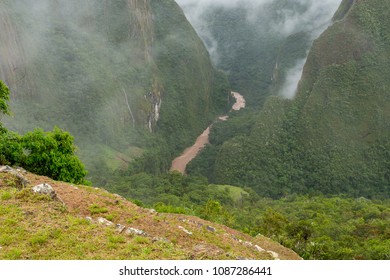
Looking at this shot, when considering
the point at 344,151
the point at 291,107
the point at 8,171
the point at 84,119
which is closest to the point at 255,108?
the point at 291,107

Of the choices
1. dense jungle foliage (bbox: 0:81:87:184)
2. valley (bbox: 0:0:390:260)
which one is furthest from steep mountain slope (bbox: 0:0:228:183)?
dense jungle foliage (bbox: 0:81:87:184)

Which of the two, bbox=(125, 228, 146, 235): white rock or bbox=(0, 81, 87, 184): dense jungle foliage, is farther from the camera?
bbox=(0, 81, 87, 184): dense jungle foliage

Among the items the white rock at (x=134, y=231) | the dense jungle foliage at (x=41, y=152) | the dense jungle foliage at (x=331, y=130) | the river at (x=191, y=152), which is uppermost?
the white rock at (x=134, y=231)

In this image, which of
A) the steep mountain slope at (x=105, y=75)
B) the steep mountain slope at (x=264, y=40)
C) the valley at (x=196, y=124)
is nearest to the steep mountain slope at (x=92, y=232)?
the valley at (x=196, y=124)

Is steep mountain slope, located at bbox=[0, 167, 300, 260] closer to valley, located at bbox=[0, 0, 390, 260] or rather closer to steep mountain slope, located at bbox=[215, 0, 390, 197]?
valley, located at bbox=[0, 0, 390, 260]

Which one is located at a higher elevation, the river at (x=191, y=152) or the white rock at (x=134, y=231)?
the white rock at (x=134, y=231)

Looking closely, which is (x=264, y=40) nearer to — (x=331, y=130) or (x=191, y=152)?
(x=191, y=152)

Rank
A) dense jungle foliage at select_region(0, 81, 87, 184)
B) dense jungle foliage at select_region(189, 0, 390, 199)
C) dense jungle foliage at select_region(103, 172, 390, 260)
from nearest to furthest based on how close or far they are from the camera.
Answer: dense jungle foliage at select_region(0, 81, 87, 184) < dense jungle foliage at select_region(103, 172, 390, 260) < dense jungle foliage at select_region(189, 0, 390, 199)

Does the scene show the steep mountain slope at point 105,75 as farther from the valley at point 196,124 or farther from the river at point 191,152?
the river at point 191,152
